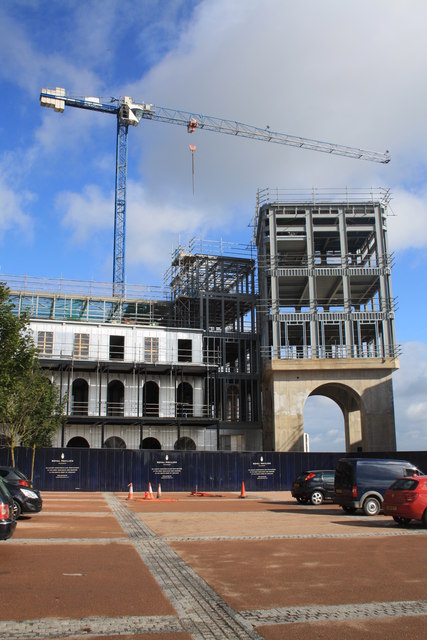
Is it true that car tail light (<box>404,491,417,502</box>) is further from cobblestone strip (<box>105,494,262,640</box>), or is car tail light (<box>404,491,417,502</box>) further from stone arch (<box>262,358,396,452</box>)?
stone arch (<box>262,358,396,452</box>)

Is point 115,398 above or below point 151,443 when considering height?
above

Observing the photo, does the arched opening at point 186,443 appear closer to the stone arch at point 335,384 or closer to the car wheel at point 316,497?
the stone arch at point 335,384

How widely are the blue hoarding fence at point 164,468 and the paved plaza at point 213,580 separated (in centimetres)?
1503

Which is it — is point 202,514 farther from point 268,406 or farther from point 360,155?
point 360,155

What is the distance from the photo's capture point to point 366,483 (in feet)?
64.7

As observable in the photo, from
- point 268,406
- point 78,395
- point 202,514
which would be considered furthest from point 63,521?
point 268,406

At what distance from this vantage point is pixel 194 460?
33688mm

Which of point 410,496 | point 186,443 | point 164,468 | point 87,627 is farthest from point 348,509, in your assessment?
point 186,443

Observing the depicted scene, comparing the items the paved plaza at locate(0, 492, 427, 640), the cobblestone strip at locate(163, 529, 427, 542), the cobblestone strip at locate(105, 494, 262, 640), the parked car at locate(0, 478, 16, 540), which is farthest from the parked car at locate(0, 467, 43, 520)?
the parked car at locate(0, 478, 16, 540)

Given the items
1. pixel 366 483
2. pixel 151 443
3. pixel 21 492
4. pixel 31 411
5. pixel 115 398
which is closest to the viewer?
pixel 21 492

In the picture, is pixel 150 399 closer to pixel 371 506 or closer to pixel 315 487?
pixel 315 487

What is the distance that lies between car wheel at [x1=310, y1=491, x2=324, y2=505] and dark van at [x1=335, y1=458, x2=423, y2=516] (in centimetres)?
489

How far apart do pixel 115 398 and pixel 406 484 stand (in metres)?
34.8

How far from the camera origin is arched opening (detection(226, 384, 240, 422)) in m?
58.2
